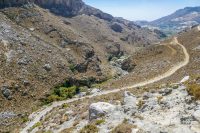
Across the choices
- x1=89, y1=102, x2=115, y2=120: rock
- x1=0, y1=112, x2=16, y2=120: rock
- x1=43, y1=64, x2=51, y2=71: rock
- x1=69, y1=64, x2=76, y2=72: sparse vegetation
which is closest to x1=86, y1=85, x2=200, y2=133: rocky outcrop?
x1=89, y1=102, x2=115, y2=120: rock

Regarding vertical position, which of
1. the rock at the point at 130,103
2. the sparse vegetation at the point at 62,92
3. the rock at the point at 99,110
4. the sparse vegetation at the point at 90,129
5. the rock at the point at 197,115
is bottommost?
the sparse vegetation at the point at 62,92

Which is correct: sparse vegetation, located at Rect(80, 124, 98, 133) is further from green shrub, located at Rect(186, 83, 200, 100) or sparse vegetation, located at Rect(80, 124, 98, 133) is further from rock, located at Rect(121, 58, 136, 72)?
rock, located at Rect(121, 58, 136, 72)

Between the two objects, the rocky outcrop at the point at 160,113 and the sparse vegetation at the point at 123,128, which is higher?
the rocky outcrop at the point at 160,113

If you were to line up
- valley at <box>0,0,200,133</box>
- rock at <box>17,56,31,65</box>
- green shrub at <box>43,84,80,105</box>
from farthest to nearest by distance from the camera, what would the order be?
rock at <box>17,56,31,65</box> → green shrub at <box>43,84,80,105</box> → valley at <box>0,0,200,133</box>

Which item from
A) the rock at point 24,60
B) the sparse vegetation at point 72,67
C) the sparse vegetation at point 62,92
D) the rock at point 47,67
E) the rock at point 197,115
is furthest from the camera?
A: the sparse vegetation at point 72,67

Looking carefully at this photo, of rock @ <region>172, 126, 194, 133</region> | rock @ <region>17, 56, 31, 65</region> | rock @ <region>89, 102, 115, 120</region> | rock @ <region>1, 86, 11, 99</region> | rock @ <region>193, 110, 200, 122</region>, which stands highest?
rock @ <region>193, 110, 200, 122</region>

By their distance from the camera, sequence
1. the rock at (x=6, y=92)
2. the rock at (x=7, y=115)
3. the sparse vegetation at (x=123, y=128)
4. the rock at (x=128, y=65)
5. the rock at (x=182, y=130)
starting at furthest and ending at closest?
1. the rock at (x=128, y=65)
2. the rock at (x=6, y=92)
3. the rock at (x=7, y=115)
4. the sparse vegetation at (x=123, y=128)
5. the rock at (x=182, y=130)

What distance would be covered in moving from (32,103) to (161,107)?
6523cm

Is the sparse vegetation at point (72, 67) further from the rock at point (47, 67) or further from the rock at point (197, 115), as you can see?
Result: the rock at point (197, 115)

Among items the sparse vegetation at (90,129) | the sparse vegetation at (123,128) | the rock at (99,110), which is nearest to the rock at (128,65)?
the rock at (99,110)

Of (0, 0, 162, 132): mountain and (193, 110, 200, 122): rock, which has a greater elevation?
(193, 110, 200, 122): rock

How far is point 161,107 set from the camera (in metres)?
38.1

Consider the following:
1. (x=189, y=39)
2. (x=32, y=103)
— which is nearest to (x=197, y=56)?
(x=189, y=39)

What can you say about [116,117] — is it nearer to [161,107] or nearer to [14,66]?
[161,107]
